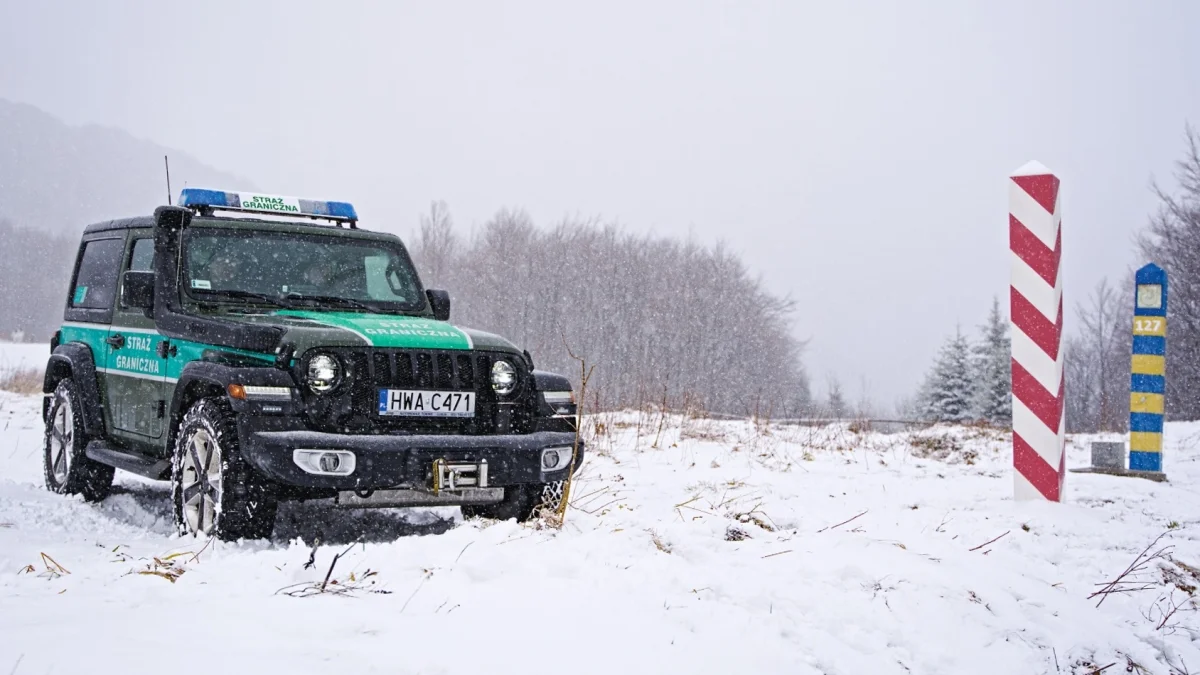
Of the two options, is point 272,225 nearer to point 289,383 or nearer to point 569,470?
point 289,383

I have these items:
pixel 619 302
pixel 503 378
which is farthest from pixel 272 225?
pixel 619 302

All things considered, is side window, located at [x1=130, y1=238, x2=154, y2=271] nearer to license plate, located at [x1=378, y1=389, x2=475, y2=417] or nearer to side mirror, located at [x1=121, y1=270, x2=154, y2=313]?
side mirror, located at [x1=121, y1=270, x2=154, y2=313]

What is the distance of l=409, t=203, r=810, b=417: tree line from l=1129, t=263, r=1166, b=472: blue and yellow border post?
53112 millimetres

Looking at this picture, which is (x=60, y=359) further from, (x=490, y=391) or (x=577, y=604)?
(x=577, y=604)

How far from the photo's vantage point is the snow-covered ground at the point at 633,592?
9.03ft

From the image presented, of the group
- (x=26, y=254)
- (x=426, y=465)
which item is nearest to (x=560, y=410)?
(x=426, y=465)

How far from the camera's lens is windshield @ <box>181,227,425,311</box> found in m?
6.00

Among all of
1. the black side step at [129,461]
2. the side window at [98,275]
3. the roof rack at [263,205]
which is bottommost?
the black side step at [129,461]

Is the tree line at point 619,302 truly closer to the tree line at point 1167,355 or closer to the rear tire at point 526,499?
the tree line at point 1167,355

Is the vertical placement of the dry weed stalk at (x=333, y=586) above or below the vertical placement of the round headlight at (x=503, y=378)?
below

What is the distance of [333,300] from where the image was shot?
6145 millimetres

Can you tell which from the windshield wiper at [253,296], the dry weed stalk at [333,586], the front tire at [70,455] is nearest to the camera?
the dry weed stalk at [333,586]

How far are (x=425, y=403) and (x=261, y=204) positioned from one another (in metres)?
2.41

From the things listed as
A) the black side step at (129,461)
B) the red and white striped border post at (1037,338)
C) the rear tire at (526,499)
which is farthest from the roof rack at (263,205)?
the red and white striped border post at (1037,338)
